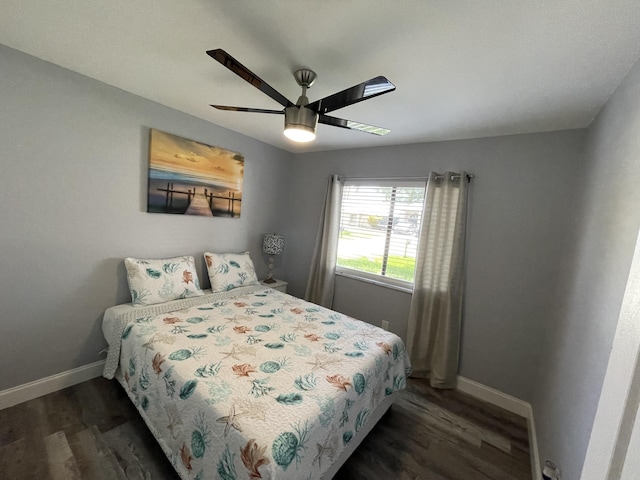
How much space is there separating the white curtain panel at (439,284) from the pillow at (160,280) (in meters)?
2.15

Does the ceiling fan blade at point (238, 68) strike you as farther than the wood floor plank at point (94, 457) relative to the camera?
No

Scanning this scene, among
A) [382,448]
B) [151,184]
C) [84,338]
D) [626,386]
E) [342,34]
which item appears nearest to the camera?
[626,386]

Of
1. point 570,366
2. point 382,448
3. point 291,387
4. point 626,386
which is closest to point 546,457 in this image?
point 570,366

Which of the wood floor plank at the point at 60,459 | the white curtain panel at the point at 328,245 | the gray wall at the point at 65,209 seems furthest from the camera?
the white curtain panel at the point at 328,245

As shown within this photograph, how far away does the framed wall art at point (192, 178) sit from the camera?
2246mm

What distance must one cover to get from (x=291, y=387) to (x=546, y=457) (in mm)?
1535

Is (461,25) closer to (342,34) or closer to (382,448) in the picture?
(342,34)

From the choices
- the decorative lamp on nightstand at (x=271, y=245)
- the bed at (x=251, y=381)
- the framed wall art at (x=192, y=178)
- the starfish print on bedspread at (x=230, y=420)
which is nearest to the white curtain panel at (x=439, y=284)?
the bed at (x=251, y=381)

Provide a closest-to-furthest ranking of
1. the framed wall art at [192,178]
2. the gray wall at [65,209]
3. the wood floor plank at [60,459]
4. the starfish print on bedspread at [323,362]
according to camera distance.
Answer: the wood floor plank at [60,459] → the starfish print on bedspread at [323,362] → the gray wall at [65,209] → the framed wall art at [192,178]

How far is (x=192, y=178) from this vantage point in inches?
97.7

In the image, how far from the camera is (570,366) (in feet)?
4.36

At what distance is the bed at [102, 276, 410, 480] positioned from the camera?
1.05m

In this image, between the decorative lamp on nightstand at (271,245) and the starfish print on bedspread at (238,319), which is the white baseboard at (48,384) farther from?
the decorative lamp on nightstand at (271,245)

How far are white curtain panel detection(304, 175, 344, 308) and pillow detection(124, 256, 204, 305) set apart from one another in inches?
54.6
